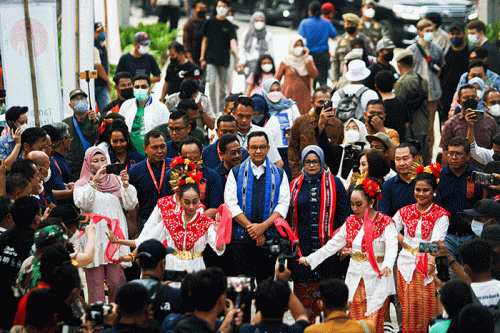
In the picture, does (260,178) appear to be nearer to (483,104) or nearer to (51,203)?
(51,203)

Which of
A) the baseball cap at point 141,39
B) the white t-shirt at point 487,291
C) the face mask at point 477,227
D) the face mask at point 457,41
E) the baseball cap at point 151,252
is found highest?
the baseball cap at point 141,39

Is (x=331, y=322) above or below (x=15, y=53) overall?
below

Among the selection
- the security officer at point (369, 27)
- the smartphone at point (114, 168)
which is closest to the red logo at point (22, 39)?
the smartphone at point (114, 168)

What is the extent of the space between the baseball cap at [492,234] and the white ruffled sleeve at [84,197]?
348 cm

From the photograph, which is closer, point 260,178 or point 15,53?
point 260,178

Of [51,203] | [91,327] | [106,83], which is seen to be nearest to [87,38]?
[106,83]

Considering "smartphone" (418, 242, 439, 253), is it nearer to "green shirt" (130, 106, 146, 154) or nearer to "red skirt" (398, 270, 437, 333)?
"red skirt" (398, 270, 437, 333)

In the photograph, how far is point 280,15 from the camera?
78.4 ft

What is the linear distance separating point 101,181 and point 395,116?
4.26 meters

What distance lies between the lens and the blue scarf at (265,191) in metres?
7.18

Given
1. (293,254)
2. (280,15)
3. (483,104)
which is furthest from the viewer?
(280,15)

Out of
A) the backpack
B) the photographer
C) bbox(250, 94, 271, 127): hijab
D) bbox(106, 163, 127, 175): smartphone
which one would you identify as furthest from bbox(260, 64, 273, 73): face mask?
the photographer

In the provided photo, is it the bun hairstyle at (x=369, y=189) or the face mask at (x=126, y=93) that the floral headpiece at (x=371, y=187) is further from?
the face mask at (x=126, y=93)

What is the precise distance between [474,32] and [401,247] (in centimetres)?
725
